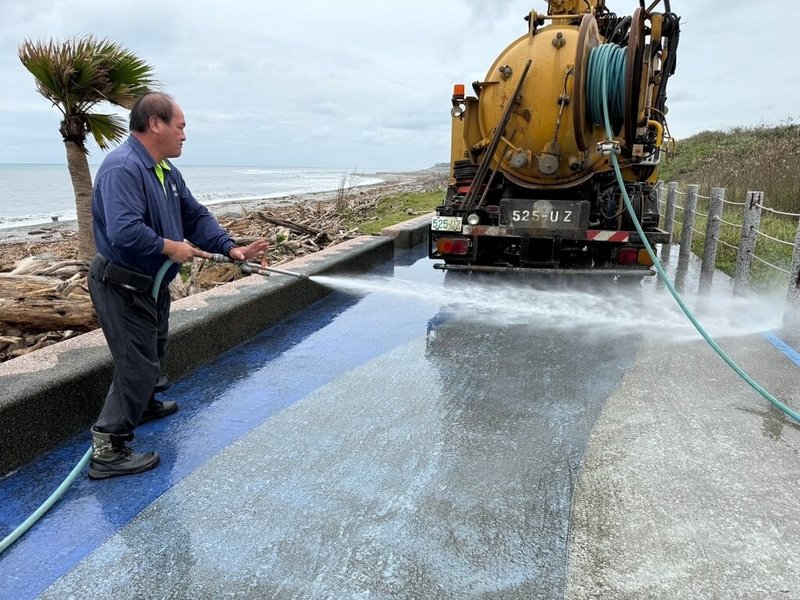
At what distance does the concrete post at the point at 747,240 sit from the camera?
660 centimetres

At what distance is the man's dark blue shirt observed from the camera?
2.85 metres

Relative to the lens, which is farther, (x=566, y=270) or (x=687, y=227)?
(x=687, y=227)

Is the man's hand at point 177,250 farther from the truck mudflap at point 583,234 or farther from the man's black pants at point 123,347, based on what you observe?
the truck mudflap at point 583,234

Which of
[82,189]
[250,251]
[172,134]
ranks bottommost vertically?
[250,251]

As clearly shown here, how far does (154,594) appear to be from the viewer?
87.3 inches

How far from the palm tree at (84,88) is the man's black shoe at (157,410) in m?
4.13

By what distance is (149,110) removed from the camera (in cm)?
305

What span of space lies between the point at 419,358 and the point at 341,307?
192 centimetres

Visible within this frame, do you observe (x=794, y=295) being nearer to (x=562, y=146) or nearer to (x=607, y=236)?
(x=607, y=236)

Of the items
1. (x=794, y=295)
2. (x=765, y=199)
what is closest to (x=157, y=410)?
(x=794, y=295)

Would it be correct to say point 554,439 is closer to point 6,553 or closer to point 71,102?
point 6,553

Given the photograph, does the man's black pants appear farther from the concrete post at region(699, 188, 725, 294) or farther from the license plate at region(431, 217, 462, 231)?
the concrete post at region(699, 188, 725, 294)

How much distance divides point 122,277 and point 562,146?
4838 millimetres

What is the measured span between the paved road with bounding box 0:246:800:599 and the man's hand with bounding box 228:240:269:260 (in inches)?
40.0
